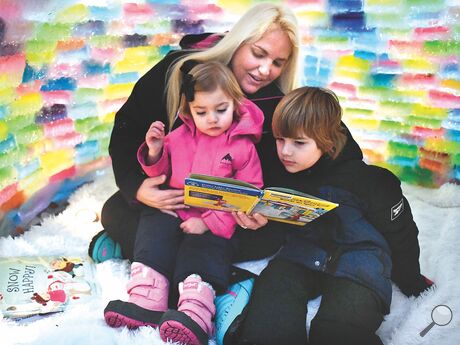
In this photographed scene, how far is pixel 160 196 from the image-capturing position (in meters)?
1.63

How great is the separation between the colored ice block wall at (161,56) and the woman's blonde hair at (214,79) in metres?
0.33

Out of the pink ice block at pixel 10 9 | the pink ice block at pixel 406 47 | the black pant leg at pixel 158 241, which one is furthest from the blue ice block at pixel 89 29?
the pink ice block at pixel 406 47

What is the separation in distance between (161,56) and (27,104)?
1.61 feet

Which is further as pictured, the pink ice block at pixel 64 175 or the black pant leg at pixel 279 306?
the pink ice block at pixel 64 175

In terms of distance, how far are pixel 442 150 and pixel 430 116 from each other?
133 mm

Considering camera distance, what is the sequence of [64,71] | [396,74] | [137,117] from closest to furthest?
[137,117] → [64,71] → [396,74]

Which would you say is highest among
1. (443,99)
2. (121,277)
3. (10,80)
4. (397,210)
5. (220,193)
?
(10,80)

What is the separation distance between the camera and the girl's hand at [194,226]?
1.58 meters

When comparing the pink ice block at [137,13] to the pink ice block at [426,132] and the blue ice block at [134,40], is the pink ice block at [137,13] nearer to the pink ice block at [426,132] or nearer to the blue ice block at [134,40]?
the blue ice block at [134,40]

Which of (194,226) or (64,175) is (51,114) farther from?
(194,226)

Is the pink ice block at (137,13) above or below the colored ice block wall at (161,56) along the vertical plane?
above

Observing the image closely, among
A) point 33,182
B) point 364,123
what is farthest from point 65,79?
point 364,123

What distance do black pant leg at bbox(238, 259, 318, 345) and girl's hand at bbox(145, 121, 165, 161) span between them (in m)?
0.45

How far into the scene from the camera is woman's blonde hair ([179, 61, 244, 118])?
1506 millimetres
